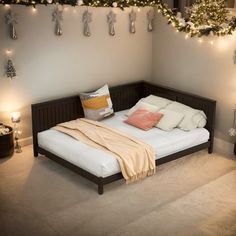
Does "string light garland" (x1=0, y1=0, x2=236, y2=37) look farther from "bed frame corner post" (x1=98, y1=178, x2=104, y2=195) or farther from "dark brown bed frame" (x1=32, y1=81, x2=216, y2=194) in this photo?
"bed frame corner post" (x1=98, y1=178, x2=104, y2=195)

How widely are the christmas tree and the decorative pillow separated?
1543 millimetres

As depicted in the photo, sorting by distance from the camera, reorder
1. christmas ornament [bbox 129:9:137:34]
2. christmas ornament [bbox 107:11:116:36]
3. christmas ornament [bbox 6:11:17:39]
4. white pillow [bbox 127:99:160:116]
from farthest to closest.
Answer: christmas ornament [bbox 129:9:137:34], christmas ornament [bbox 107:11:116:36], white pillow [bbox 127:99:160:116], christmas ornament [bbox 6:11:17:39]

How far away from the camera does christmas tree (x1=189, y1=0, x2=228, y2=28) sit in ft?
16.2

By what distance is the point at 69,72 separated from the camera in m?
5.50

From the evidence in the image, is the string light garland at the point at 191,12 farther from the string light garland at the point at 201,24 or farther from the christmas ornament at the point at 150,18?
the christmas ornament at the point at 150,18

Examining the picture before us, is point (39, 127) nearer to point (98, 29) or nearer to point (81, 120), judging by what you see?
point (81, 120)

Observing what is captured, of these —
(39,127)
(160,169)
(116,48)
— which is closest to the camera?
(160,169)

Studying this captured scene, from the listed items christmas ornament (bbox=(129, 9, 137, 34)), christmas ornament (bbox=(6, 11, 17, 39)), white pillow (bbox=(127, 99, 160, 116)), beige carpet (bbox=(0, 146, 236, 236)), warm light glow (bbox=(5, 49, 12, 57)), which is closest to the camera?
beige carpet (bbox=(0, 146, 236, 236))

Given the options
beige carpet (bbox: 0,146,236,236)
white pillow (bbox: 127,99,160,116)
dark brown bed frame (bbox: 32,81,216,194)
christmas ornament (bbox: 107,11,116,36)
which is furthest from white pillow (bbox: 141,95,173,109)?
christmas ornament (bbox: 107,11,116,36)

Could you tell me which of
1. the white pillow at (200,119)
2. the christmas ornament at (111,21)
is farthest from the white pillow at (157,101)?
the christmas ornament at (111,21)

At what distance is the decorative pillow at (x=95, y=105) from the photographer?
5.37 metres

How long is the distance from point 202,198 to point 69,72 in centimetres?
245

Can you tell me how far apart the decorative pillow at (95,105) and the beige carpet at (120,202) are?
0.85m

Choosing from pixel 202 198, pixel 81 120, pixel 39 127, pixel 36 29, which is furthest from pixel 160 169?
pixel 36 29
